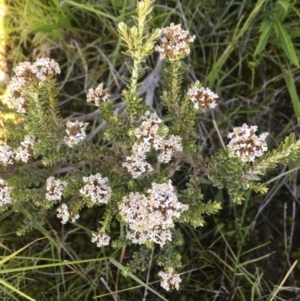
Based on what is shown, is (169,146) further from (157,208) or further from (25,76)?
(25,76)

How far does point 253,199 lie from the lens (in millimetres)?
2502

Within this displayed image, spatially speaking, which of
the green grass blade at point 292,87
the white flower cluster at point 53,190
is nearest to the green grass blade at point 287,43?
the green grass blade at point 292,87

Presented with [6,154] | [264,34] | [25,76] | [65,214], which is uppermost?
[25,76]

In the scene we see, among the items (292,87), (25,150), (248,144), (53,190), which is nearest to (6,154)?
(25,150)

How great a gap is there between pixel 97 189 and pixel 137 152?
0.75ft

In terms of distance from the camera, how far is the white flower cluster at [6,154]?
76.8 inches

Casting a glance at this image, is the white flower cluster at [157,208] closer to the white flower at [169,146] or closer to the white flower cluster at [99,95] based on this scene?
the white flower at [169,146]

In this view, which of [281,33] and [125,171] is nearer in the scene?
[125,171]

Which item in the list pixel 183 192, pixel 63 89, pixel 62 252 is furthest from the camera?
pixel 63 89

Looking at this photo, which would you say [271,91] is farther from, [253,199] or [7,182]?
[7,182]

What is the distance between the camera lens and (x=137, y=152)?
5.29ft

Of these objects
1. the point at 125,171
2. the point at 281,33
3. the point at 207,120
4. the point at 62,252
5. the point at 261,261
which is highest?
the point at 281,33

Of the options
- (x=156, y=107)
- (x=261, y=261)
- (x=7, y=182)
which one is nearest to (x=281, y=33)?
(x=156, y=107)

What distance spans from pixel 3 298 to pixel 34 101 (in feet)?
3.23
